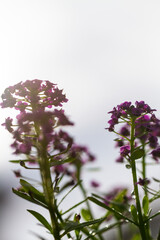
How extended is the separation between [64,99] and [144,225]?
1.31m

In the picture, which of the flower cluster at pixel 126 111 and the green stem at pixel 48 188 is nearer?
the green stem at pixel 48 188

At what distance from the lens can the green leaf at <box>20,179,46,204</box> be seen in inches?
102

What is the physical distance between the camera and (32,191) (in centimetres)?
267

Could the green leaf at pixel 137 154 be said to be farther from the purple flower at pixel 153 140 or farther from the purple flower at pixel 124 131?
the purple flower at pixel 124 131

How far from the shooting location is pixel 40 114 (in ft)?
8.37

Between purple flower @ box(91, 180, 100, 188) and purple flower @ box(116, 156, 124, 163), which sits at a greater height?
purple flower @ box(116, 156, 124, 163)

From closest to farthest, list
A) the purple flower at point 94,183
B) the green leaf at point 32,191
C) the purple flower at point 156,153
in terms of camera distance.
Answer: the green leaf at point 32,191, the purple flower at point 156,153, the purple flower at point 94,183

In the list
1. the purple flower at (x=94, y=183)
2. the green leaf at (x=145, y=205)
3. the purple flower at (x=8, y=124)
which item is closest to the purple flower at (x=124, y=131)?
the green leaf at (x=145, y=205)

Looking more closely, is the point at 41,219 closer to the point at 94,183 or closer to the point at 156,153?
the point at 156,153

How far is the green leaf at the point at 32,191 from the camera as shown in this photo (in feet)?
8.54

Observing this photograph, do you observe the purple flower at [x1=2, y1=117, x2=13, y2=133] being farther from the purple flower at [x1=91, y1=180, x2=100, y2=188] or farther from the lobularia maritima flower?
the purple flower at [x1=91, y1=180, x2=100, y2=188]

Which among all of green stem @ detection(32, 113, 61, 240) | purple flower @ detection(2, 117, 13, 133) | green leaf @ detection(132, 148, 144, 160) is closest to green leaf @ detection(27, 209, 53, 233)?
green stem @ detection(32, 113, 61, 240)

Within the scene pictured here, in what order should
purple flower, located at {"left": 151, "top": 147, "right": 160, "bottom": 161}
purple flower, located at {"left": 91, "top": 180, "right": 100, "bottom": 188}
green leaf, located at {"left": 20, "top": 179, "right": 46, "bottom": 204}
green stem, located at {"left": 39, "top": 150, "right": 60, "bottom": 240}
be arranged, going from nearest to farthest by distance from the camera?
green stem, located at {"left": 39, "top": 150, "right": 60, "bottom": 240}
green leaf, located at {"left": 20, "top": 179, "right": 46, "bottom": 204}
purple flower, located at {"left": 151, "top": 147, "right": 160, "bottom": 161}
purple flower, located at {"left": 91, "top": 180, "right": 100, "bottom": 188}

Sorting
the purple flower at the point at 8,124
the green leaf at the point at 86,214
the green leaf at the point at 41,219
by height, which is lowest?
the green leaf at the point at 86,214
